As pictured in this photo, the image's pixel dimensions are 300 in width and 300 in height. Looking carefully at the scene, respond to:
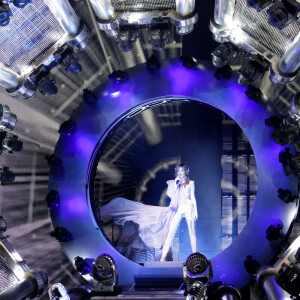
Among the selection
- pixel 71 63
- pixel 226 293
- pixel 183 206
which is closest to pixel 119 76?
pixel 71 63

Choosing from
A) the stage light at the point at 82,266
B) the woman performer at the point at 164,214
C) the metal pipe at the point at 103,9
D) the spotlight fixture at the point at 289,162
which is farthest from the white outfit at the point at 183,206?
the metal pipe at the point at 103,9

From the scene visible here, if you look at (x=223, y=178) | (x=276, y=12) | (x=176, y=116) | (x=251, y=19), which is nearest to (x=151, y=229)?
(x=223, y=178)

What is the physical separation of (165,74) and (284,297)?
3472 millimetres

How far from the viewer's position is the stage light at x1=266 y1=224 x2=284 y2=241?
18.9 feet

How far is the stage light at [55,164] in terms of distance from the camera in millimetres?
6483

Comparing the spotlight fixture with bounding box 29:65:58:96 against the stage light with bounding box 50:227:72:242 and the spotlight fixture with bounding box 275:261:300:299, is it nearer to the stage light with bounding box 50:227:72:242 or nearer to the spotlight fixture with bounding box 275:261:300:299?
the stage light with bounding box 50:227:72:242

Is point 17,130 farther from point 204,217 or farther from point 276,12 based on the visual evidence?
point 276,12

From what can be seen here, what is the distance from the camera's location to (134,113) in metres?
6.96

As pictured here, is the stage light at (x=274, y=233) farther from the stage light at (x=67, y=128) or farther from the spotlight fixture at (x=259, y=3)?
the stage light at (x=67, y=128)

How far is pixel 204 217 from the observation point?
6.77 meters

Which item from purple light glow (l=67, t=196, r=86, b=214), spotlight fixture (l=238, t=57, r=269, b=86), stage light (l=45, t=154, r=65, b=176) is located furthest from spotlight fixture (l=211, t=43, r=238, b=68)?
purple light glow (l=67, t=196, r=86, b=214)

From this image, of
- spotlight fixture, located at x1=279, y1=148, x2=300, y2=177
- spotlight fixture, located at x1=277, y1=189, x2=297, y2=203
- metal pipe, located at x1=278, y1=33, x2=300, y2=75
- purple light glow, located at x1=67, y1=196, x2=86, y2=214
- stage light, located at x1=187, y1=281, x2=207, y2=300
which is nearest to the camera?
stage light, located at x1=187, y1=281, x2=207, y2=300

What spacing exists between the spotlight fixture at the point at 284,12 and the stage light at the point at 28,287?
12.2 ft

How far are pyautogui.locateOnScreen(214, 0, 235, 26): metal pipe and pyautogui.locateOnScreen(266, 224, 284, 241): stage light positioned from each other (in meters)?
2.56
